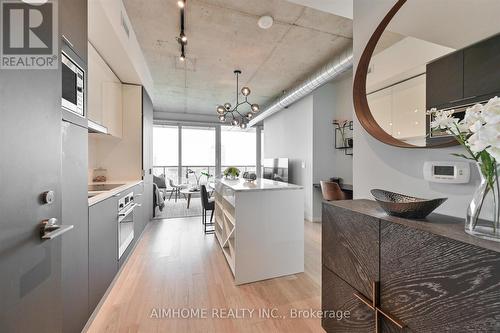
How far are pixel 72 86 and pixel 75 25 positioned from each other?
0.42m

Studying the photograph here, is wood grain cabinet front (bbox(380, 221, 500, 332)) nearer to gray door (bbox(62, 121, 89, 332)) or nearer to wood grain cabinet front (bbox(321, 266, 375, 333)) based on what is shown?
wood grain cabinet front (bbox(321, 266, 375, 333))

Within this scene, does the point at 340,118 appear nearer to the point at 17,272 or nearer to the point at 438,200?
the point at 438,200

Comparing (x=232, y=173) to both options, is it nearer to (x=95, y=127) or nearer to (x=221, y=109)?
(x=221, y=109)

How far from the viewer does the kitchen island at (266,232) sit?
7.47 ft

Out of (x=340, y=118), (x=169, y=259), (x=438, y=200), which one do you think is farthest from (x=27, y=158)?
(x=340, y=118)

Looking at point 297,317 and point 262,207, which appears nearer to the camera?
point 297,317

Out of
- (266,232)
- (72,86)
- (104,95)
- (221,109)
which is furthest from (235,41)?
(266,232)

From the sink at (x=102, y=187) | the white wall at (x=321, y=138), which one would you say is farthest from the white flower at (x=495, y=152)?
the white wall at (x=321, y=138)

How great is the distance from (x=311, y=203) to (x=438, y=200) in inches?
149

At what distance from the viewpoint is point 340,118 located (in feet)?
14.5

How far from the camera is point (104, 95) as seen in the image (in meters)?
2.72

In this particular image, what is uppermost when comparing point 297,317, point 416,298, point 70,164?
point 70,164

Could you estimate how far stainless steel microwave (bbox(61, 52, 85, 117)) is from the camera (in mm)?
1358

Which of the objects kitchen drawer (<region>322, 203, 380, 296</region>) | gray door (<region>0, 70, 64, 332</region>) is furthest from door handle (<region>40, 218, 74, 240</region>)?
kitchen drawer (<region>322, 203, 380, 296</region>)
